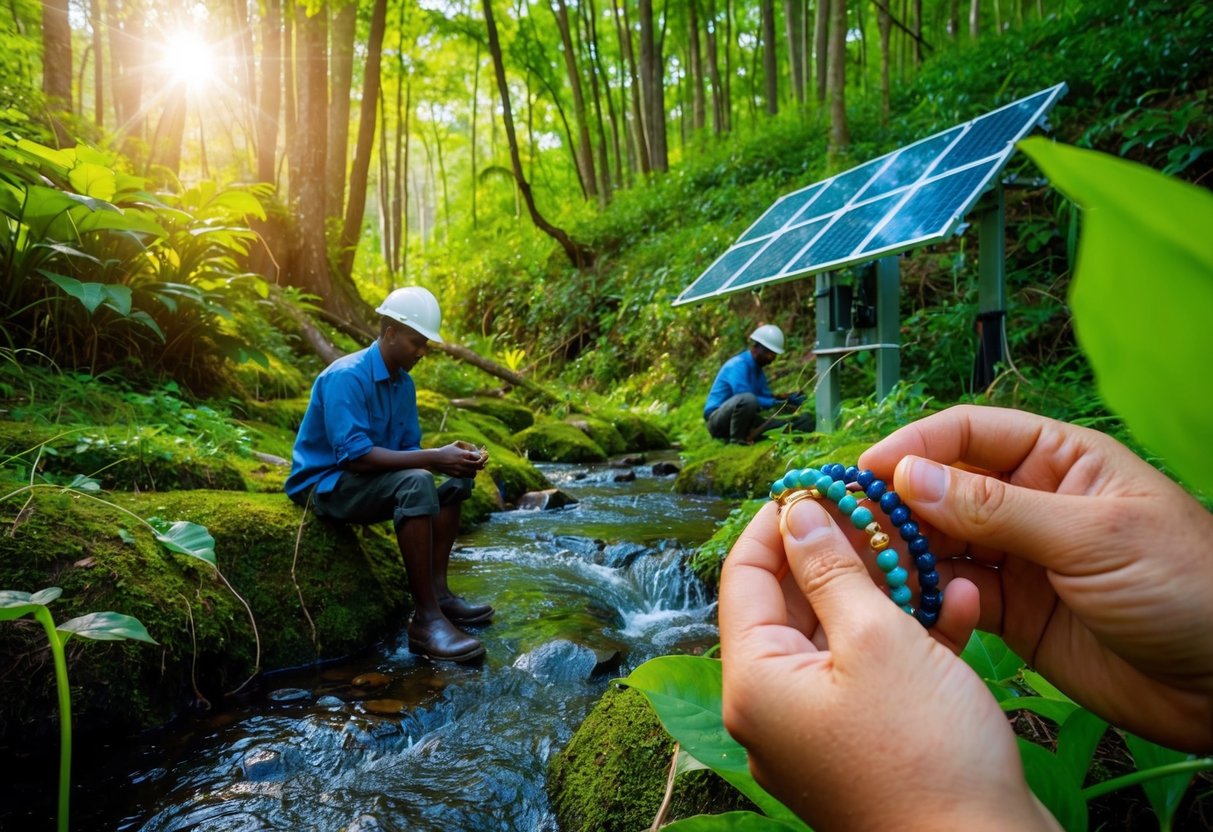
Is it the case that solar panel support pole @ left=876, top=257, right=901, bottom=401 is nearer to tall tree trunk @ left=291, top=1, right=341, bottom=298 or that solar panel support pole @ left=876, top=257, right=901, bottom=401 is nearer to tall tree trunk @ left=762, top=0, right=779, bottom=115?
tall tree trunk @ left=291, top=1, right=341, bottom=298

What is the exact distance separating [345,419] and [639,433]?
616cm

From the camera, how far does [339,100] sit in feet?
33.7

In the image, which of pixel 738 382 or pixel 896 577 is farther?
pixel 738 382

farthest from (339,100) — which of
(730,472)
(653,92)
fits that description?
(653,92)

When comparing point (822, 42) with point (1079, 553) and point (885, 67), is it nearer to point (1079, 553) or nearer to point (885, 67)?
point (885, 67)

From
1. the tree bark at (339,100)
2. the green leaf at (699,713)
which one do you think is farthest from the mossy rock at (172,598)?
the tree bark at (339,100)

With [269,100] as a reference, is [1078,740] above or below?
below

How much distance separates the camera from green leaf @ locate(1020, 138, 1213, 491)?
25cm

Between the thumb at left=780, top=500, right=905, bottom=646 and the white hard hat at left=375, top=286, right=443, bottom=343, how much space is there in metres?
3.18

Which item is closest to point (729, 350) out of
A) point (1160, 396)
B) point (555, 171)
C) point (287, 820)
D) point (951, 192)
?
point (951, 192)

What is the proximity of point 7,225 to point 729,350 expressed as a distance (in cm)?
789

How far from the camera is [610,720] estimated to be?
199 cm

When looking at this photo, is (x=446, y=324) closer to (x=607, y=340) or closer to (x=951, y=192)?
(x=607, y=340)

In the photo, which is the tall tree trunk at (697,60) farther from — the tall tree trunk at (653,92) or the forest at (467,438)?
the forest at (467,438)
